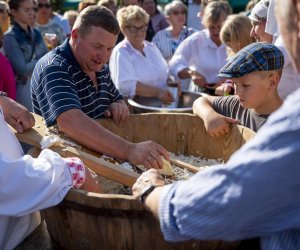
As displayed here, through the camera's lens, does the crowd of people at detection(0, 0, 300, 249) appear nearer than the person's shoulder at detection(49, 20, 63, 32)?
Yes

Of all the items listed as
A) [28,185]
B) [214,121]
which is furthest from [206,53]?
[28,185]

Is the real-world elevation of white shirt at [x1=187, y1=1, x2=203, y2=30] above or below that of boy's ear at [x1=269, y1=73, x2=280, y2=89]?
below

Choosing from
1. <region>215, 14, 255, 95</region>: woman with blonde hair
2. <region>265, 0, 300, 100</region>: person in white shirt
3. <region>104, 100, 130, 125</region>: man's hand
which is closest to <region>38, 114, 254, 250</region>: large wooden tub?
<region>104, 100, 130, 125</region>: man's hand

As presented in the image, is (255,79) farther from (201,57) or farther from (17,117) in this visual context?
(201,57)

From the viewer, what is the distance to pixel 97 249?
5.91ft

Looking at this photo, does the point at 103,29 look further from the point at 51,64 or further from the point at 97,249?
the point at 97,249

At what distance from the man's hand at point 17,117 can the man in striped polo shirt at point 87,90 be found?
148mm

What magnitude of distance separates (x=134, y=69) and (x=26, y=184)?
3.01 m

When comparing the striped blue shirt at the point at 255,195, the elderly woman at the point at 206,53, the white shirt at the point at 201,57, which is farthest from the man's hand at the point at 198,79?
the striped blue shirt at the point at 255,195

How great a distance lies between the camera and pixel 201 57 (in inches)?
194

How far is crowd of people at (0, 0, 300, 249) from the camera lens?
112 cm

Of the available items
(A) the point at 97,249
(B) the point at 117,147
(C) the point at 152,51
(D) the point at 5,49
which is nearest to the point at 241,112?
(B) the point at 117,147

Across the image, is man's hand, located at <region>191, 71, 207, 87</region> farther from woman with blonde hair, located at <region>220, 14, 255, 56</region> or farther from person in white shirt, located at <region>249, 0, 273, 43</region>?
person in white shirt, located at <region>249, 0, 273, 43</region>

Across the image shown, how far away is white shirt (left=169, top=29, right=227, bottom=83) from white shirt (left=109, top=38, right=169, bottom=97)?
326 mm
